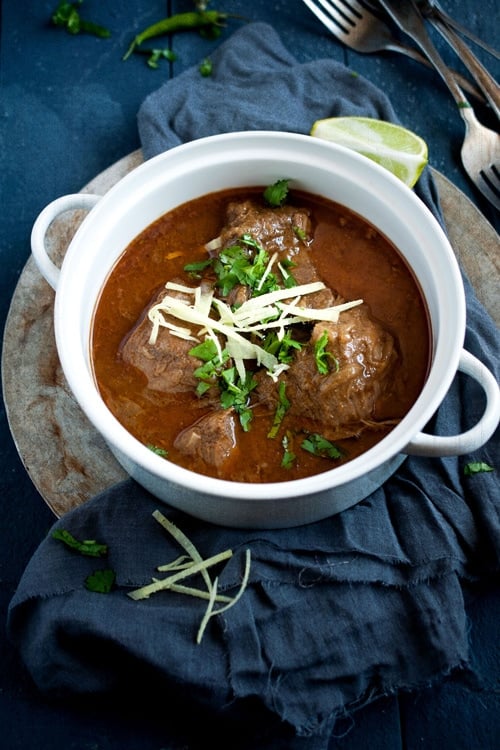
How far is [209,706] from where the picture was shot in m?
3.07

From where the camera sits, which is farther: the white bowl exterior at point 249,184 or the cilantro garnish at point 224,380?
the cilantro garnish at point 224,380

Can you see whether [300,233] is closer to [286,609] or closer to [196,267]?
[196,267]

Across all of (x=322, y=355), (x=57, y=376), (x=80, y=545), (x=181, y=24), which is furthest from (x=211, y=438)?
(x=181, y=24)

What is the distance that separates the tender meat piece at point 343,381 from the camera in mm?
3133

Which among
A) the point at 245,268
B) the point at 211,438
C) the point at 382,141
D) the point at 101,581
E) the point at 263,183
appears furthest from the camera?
the point at 382,141

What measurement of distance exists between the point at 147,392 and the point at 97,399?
290mm

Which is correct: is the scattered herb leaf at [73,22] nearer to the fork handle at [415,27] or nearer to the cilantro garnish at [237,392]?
the fork handle at [415,27]

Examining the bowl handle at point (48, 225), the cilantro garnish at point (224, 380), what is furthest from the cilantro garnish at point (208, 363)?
the bowl handle at point (48, 225)

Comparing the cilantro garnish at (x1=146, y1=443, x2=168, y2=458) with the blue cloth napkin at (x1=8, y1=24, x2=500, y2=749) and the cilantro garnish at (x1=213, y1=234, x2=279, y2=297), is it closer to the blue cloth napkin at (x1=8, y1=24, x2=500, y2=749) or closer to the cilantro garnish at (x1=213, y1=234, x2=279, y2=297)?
the blue cloth napkin at (x1=8, y1=24, x2=500, y2=749)

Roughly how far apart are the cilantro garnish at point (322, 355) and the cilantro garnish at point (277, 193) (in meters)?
0.64

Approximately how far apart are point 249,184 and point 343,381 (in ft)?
3.10

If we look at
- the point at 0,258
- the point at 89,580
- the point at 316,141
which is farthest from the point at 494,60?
the point at 89,580

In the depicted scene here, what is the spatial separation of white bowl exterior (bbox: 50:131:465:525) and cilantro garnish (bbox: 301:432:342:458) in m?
0.18

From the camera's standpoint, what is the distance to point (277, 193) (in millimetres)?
3490
